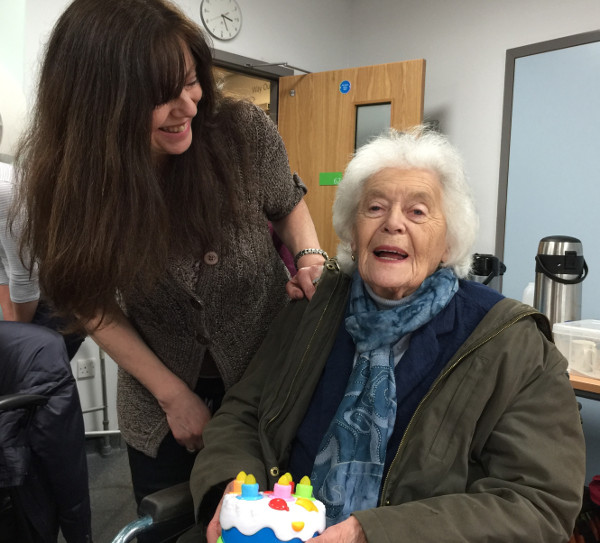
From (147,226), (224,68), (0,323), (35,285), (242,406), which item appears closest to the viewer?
(147,226)

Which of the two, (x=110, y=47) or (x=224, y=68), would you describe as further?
(x=224, y=68)

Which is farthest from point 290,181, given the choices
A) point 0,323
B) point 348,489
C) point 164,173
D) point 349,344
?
point 0,323

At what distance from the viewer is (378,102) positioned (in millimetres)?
3887

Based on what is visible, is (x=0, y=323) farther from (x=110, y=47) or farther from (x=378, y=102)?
(x=378, y=102)

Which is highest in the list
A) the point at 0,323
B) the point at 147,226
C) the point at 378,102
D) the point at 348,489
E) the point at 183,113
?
the point at 378,102

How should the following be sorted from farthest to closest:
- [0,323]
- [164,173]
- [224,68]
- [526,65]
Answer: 1. [224,68]
2. [526,65]
3. [0,323]
4. [164,173]

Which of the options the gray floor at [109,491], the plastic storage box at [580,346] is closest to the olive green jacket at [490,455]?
the plastic storage box at [580,346]

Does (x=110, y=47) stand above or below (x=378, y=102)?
below

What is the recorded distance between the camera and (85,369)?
3371 millimetres

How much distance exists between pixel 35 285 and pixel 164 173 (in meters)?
0.99

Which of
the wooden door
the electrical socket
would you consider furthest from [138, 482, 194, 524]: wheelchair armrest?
the wooden door

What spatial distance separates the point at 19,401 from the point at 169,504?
0.66 m

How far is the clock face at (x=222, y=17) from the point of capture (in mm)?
3701

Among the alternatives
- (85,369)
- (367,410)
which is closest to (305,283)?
(367,410)
